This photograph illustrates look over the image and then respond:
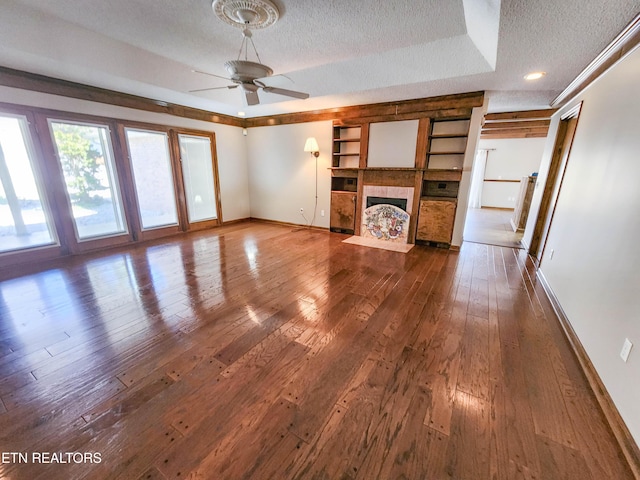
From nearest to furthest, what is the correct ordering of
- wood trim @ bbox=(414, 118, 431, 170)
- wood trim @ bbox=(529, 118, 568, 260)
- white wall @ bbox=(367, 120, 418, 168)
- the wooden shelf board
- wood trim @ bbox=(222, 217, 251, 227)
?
wood trim @ bbox=(529, 118, 568, 260) → the wooden shelf board → wood trim @ bbox=(414, 118, 431, 170) → white wall @ bbox=(367, 120, 418, 168) → wood trim @ bbox=(222, 217, 251, 227)

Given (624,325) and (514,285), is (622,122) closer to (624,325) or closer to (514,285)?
(624,325)

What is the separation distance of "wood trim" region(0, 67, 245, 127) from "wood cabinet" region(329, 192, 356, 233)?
10.8ft

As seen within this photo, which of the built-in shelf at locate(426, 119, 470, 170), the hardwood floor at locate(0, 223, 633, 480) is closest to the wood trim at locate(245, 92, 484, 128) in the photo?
the built-in shelf at locate(426, 119, 470, 170)

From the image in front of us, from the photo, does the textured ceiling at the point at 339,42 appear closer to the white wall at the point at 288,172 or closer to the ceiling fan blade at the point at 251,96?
the ceiling fan blade at the point at 251,96

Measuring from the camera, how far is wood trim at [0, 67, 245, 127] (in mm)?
3201

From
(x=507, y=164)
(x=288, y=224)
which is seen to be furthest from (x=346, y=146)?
(x=507, y=164)

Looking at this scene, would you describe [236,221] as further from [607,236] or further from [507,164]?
[507,164]

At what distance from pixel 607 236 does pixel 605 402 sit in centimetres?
116

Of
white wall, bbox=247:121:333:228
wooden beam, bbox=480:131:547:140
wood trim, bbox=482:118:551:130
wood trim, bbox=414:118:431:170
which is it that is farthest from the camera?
wooden beam, bbox=480:131:547:140

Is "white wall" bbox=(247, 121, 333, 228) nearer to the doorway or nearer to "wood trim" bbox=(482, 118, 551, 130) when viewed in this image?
the doorway

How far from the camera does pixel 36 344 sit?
77.5 inches

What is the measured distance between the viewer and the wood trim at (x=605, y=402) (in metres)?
1.21

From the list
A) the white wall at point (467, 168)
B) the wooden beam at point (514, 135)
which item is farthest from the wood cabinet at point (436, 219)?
the wooden beam at point (514, 135)

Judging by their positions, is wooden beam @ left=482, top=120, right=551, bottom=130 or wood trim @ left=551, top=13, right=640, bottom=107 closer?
wood trim @ left=551, top=13, right=640, bottom=107
